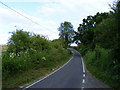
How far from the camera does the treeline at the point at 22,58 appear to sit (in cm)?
1577

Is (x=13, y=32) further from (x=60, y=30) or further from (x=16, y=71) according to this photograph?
(x=60, y=30)

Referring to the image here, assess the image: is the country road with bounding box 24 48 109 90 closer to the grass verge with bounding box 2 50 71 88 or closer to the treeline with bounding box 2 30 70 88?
the grass verge with bounding box 2 50 71 88

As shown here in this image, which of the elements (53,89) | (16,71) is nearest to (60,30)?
(16,71)

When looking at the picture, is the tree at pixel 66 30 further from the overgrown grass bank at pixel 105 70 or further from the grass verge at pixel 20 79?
the grass verge at pixel 20 79

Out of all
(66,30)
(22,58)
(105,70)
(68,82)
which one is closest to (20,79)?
(68,82)

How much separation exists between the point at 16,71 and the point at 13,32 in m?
17.2

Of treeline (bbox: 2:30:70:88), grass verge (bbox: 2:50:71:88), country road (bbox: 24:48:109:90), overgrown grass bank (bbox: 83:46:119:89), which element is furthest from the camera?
treeline (bbox: 2:30:70:88)

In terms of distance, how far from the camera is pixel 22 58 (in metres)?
21.3

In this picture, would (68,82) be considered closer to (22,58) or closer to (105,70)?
(105,70)

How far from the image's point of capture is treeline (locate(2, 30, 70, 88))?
51.8 feet

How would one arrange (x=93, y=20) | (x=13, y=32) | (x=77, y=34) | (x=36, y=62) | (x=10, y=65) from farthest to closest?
(x=77, y=34) → (x=93, y=20) → (x=13, y=32) → (x=36, y=62) → (x=10, y=65)

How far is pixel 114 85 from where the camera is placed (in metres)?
13.3

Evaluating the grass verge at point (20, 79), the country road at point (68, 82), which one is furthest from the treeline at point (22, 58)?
the country road at point (68, 82)

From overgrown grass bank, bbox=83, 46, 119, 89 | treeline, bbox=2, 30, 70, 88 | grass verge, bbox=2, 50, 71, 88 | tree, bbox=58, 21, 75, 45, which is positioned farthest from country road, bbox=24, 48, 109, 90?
tree, bbox=58, 21, 75, 45
